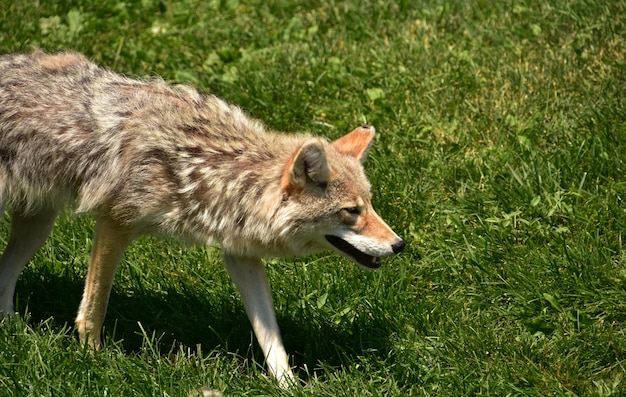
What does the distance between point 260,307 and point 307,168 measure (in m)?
0.93

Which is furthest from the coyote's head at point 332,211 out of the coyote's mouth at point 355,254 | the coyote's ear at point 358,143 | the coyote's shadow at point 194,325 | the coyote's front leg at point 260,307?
the coyote's shadow at point 194,325

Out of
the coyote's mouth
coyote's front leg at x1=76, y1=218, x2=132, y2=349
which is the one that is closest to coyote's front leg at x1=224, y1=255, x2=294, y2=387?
the coyote's mouth

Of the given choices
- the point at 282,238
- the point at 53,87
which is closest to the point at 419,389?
the point at 282,238

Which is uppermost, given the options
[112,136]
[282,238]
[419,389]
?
[112,136]

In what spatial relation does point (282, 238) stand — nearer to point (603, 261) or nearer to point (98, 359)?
point (98, 359)

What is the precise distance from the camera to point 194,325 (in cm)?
597

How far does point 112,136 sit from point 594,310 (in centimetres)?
297

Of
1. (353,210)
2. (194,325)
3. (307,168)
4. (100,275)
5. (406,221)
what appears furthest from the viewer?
(406,221)

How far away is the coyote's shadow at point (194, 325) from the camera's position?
576cm

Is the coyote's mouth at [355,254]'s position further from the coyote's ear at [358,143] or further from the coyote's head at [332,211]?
the coyote's ear at [358,143]

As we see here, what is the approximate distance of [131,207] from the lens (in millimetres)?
5434

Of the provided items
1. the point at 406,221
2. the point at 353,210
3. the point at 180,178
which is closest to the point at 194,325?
the point at 180,178

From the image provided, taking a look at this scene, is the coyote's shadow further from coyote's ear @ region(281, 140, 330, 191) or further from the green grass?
coyote's ear @ region(281, 140, 330, 191)

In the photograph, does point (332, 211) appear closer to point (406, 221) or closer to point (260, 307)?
point (260, 307)
